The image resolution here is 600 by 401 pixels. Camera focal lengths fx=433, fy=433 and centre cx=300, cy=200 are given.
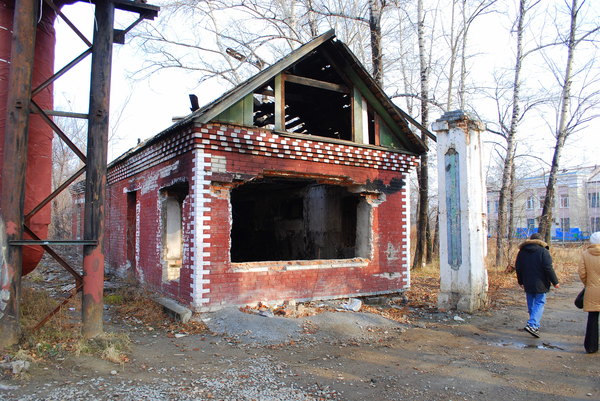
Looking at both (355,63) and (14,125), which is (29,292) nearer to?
(14,125)

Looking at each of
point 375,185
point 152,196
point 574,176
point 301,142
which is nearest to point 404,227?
point 375,185

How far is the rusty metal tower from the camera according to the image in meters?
5.58

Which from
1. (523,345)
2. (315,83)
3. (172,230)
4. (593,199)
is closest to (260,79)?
(315,83)

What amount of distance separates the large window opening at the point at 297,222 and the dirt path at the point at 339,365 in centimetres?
326

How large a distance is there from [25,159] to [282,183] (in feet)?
27.5

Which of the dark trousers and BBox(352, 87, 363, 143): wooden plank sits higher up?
BBox(352, 87, 363, 143): wooden plank

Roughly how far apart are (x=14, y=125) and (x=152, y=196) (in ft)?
14.8

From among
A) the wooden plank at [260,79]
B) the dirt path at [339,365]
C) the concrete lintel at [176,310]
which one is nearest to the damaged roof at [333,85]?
the wooden plank at [260,79]

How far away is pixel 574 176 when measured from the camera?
156 ft

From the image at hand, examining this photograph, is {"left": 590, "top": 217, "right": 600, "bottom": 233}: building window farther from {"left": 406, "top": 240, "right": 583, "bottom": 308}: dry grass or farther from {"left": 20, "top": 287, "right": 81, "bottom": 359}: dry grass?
{"left": 20, "top": 287, "right": 81, "bottom": 359}: dry grass

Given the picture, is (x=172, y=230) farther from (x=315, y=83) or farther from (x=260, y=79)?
(x=315, y=83)

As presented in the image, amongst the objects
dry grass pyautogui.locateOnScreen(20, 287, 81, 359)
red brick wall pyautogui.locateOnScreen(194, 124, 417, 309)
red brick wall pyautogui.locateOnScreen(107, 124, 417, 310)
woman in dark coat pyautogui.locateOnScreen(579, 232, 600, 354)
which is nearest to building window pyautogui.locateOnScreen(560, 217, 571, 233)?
red brick wall pyautogui.locateOnScreen(194, 124, 417, 309)

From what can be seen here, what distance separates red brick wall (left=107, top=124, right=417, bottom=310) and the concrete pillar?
1422 mm

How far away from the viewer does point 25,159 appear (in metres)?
5.73
